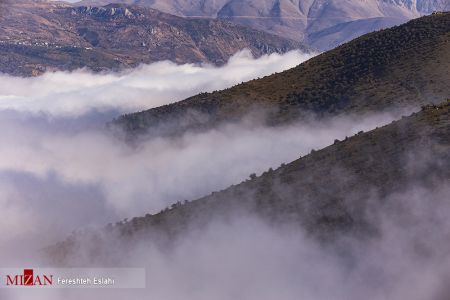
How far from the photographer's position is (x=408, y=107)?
117312mm

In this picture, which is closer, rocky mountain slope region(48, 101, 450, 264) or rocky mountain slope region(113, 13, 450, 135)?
rocky mountain slope region(48, 101, 450, 264)

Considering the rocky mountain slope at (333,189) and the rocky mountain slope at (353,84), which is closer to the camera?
the rocky mountain slope at (333,189)

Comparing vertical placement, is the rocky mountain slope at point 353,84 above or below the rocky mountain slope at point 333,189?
above

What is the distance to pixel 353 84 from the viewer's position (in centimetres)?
13838

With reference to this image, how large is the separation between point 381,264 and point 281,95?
100266 millimetres

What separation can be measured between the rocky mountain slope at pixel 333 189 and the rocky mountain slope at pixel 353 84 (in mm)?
54590

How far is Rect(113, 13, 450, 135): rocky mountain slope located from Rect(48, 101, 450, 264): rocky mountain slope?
54.6 meters

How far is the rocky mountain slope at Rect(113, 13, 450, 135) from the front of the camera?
125688mm

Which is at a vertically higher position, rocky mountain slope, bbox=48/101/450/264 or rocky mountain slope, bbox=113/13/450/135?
rocky mountain slope, bbox=113/13/450/135

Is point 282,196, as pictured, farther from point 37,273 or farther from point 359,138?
point 37,273

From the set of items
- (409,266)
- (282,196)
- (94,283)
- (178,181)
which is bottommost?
(409,266)

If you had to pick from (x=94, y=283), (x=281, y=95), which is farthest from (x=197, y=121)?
(x=94, y=283)

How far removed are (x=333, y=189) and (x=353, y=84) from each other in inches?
3249

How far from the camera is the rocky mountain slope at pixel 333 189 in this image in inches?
2210
